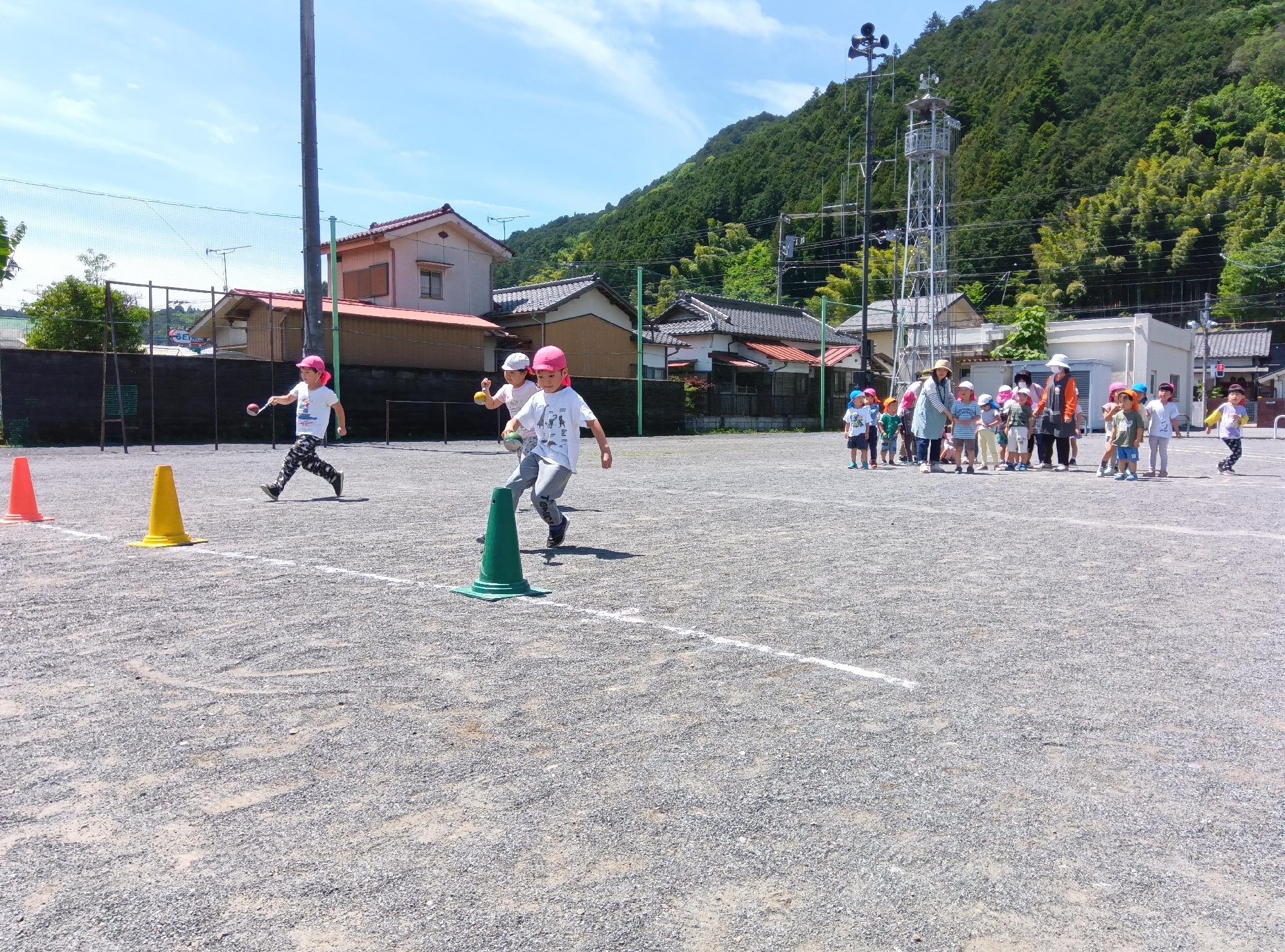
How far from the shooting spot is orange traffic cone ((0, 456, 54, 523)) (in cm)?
828

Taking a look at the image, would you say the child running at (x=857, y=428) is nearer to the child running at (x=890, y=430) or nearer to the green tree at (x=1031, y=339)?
the child running at (x=890, y=430)

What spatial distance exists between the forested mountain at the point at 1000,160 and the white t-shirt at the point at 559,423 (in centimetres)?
5095

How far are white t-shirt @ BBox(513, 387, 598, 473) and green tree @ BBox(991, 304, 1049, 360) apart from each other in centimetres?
3855

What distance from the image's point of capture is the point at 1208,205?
58.2 metres

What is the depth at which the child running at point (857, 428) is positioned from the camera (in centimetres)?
1535

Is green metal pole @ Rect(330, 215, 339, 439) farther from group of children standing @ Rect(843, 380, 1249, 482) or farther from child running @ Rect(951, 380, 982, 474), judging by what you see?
child running @ Rect(951, 380, 982, 474)

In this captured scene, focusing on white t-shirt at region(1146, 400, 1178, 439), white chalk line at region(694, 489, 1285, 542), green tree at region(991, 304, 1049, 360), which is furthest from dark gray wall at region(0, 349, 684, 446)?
green tree at region(991, 304, 1049, 360)

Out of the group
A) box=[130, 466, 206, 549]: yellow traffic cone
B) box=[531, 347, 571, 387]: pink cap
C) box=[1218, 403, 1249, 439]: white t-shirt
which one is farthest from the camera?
box=[1218, 403, 1249, 439]: white t-shirt

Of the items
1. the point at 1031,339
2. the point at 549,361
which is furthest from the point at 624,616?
the point at 1031,339

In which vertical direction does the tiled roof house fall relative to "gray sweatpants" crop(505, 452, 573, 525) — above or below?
above

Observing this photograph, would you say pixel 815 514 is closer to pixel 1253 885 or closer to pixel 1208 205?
pixel 1253 885

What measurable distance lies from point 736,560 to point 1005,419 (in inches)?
427

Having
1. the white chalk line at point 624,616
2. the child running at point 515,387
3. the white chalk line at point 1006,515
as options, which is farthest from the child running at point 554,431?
the white chalk line at point 1006,515

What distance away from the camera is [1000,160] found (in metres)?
71.2
